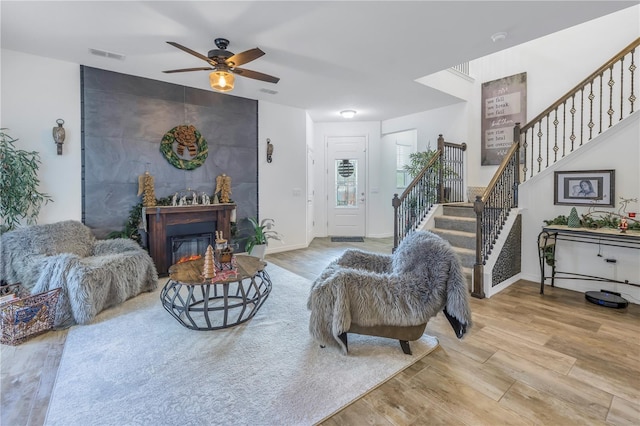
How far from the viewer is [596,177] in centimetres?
355

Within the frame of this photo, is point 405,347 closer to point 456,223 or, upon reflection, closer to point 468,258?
point 468,258

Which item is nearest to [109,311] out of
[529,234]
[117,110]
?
[117,110]

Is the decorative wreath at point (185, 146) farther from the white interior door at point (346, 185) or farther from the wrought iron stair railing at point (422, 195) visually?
the white interior door at point (346, 185)

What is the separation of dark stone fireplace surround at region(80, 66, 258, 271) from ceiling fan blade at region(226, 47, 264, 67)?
6.57 ft

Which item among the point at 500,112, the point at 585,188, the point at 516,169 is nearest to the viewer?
the point at 585,188

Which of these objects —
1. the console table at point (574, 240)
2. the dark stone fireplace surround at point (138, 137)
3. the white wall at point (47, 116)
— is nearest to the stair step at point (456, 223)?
the console table at point (574, 240)

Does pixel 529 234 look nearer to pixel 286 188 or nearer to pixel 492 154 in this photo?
pixel 492 154

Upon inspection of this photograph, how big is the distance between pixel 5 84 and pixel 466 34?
5.19m

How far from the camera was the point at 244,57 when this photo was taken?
9.50ft

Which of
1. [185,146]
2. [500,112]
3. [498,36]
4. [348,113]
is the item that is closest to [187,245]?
[185,146]

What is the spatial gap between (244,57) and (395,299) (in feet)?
8.49

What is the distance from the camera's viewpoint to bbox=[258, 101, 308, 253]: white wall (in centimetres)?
558

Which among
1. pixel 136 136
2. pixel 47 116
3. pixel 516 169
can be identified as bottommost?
pixel 516 169

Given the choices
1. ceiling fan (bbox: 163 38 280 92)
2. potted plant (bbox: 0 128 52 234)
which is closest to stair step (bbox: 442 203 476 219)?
ceiling fan (bbox: 163 38 280 92)
